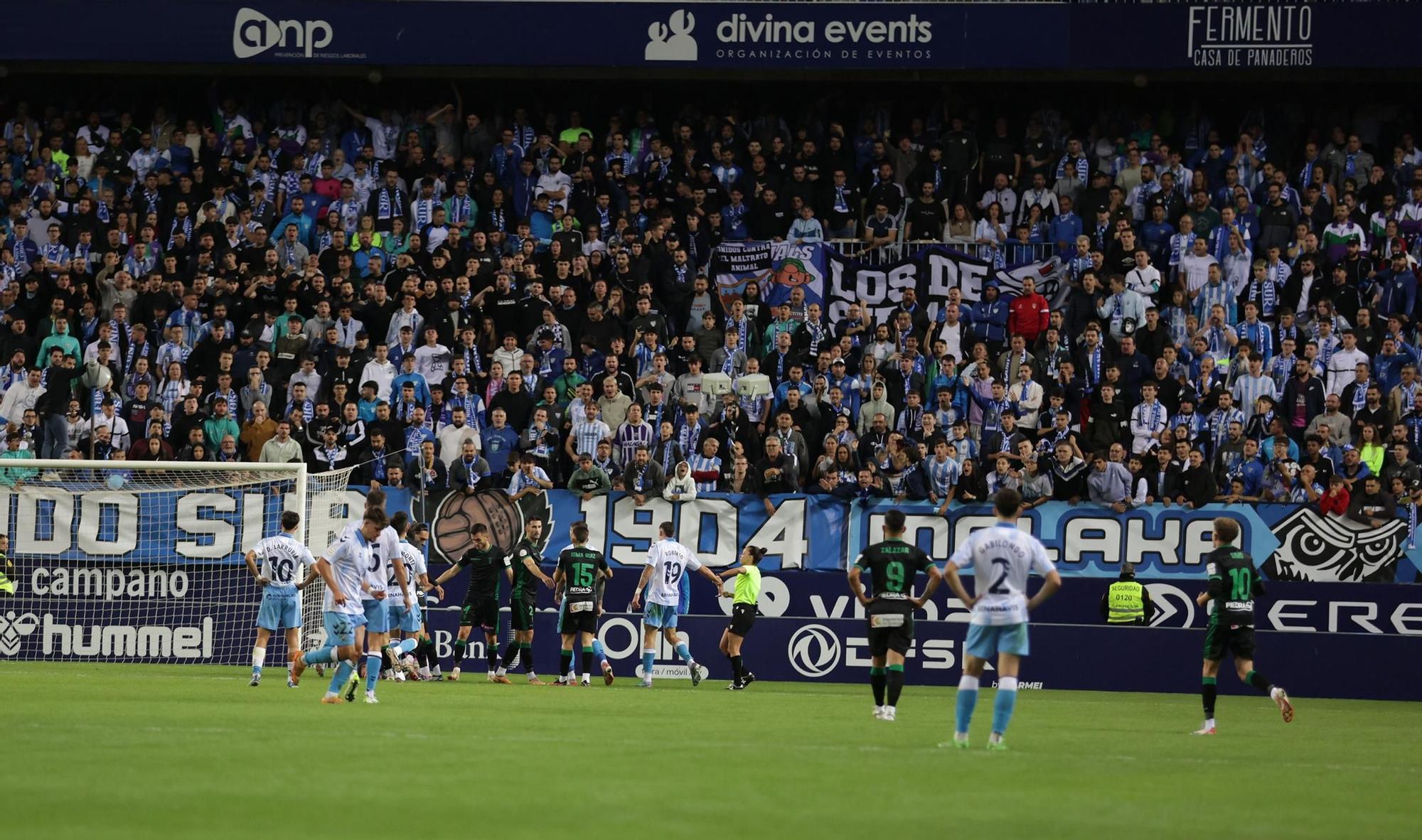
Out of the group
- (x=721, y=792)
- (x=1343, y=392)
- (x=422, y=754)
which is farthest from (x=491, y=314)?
(x=721, y=792)

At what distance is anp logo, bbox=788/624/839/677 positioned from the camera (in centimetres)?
2752

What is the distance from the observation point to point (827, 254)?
3331 centimetres

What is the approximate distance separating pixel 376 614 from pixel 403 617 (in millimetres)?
4918

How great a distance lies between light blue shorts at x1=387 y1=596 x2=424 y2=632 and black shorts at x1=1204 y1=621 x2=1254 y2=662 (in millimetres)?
10126

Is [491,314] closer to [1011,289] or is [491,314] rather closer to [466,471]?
[466,471]

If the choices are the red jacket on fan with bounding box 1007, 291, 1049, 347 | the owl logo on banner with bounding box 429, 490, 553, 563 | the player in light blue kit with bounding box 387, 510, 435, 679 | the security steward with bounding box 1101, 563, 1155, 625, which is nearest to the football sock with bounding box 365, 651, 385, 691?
the player in light blue kit with bounding box 387, 510, 435, 679

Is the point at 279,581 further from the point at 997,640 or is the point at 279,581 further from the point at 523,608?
the point at 997,640

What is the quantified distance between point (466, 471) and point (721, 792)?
17767 millimetres

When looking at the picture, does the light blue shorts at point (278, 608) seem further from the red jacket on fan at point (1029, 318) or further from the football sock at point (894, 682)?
the red jacket on fan at point (1029, 318)

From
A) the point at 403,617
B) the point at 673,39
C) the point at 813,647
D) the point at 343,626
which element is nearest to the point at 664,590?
the point at 813,647

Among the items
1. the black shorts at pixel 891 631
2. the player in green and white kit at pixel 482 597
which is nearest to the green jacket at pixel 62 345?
the player in green and white kit at pixel 482 597

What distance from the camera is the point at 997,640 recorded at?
1483 centimetres

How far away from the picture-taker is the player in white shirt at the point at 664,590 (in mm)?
25172

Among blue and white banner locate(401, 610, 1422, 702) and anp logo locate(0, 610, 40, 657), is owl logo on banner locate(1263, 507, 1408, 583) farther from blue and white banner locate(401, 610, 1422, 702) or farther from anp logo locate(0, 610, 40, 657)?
anp logo locate(0, 610, 40, 657)
